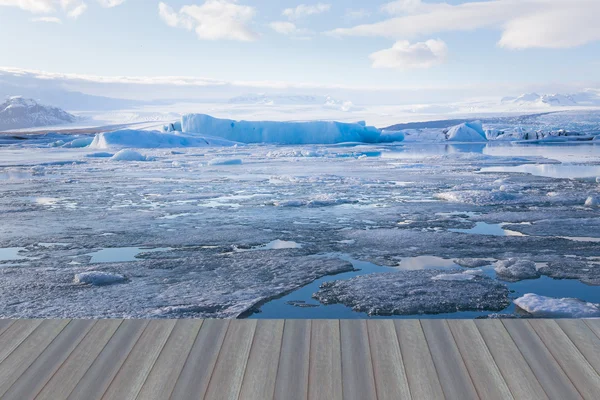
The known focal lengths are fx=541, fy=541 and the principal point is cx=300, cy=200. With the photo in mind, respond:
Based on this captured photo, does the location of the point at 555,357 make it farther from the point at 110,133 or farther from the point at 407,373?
the point at 110,133

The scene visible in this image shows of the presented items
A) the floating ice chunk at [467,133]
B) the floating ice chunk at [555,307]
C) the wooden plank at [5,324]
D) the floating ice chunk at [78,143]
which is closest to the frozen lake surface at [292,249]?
the floating ice chunk at [555,307]

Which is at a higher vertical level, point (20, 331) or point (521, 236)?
point (20, 331)

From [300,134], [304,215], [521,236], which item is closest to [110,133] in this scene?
[300,134]

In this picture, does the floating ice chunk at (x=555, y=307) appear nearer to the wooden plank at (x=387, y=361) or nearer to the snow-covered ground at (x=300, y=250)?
the snow-covered ground at (x=300, y=250)

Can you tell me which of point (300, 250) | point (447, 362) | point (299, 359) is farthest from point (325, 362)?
point (300, 250)

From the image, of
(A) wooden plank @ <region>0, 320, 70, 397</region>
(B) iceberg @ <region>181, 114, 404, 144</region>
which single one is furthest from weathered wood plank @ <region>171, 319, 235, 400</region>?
(B) iceberg @ <region>181, 114, 404, 144</region>

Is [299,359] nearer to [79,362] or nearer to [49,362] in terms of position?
[79,362]
